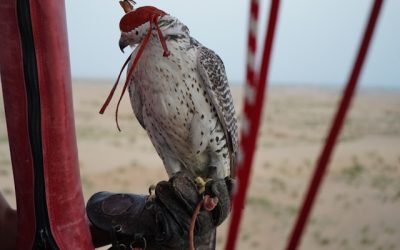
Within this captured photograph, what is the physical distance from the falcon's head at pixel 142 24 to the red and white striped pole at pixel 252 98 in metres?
0.75

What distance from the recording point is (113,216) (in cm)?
116

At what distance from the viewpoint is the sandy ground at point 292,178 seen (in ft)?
22.9

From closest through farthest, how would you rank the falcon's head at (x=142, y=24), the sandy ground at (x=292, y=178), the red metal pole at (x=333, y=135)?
the red metal pole at (x=333, y=135)
the falcon's head at (x=142, y=24)
the sandy ground at (x=292, y=178)

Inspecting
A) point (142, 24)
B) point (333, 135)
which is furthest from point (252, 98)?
point (142, 24)

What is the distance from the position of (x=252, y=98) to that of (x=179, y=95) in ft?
2.77

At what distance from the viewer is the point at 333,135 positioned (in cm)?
44

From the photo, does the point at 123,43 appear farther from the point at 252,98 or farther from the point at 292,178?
the point at 292,178

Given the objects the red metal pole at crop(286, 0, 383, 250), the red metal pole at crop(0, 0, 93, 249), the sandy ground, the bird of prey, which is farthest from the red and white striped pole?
the sandy ground

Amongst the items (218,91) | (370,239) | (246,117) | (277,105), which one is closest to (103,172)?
(370,239)

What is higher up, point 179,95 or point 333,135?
point 333,135

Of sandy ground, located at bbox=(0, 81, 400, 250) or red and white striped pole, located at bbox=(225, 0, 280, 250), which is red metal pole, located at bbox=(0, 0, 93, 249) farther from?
sandy ground, located at bbox=(0, 81, 400, 250)

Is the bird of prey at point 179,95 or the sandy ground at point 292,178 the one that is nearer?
the bird of prey at point 179,95

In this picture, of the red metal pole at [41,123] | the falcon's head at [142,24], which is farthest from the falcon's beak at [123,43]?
Result: the red metal pole at [41,123]

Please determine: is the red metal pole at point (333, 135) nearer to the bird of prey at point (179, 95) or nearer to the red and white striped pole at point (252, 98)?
the red and white striped pole at point (252, 98)
